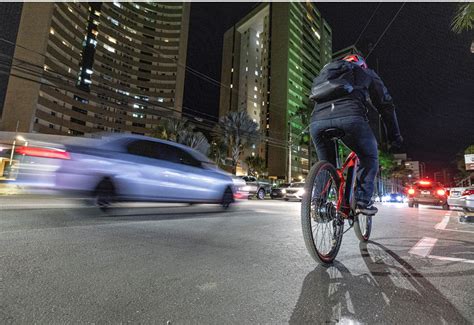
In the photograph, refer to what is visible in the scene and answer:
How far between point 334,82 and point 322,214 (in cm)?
142

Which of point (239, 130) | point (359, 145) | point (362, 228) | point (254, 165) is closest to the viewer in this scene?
point (359, 145)

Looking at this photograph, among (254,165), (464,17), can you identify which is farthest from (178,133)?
(464,17)

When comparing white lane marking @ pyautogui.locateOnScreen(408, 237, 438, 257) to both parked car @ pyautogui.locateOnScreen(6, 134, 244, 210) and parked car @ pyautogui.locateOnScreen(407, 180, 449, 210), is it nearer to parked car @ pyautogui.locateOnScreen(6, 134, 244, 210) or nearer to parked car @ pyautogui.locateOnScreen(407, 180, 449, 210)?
parked car @ pyautogui.locateOnScreen(6, 134, 244, 210)

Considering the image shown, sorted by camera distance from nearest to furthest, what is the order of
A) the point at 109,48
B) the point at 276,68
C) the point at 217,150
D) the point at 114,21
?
the point at 217,150
the point at 109,48
the point at 114,21
the point at 276,68

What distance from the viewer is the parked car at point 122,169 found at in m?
5.08

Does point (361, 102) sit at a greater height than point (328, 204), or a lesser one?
greater

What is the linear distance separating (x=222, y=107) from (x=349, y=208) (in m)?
121

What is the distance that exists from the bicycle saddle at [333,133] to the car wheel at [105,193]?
4584 millimetres

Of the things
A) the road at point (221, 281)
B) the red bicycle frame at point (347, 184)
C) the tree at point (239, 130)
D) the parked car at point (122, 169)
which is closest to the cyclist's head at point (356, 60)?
the red bicycle frame at point (347, 184)

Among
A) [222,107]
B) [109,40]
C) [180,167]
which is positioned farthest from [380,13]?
[222,107]

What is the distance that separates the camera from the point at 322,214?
7.96 ft

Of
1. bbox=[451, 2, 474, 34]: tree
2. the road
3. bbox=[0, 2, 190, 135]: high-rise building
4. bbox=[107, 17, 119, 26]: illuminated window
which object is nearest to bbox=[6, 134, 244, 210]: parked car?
the road

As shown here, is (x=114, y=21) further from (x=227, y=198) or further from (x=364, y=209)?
(x=364, y=209)

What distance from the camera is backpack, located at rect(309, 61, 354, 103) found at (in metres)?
2.70
